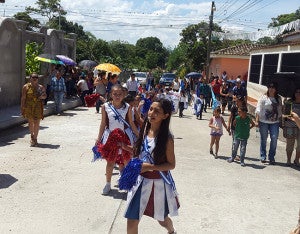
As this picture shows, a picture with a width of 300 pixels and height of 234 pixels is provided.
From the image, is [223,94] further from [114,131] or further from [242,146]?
[114,131]

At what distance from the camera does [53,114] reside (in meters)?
15.2

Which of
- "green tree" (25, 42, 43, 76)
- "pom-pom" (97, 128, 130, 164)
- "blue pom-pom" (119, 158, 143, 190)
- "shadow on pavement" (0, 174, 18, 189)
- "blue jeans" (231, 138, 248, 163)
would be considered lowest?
"shadow on pavement" (0, 174, 18, 189)

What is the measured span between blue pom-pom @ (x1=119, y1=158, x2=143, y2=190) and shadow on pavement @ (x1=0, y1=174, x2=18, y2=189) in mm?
3190

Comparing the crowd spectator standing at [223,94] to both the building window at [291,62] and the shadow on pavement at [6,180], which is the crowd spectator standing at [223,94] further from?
the shadow on pavement at [6,180]

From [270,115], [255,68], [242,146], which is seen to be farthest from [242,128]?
[255,68]

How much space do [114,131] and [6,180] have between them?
210 cm

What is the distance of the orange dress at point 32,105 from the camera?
9266 millimetres

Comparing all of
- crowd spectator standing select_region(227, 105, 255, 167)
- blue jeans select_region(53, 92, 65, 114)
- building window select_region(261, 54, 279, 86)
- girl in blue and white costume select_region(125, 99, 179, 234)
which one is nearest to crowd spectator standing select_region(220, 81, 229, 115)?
building window select_region(261, 54, 279, 86)

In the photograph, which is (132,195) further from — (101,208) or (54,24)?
(54,24)

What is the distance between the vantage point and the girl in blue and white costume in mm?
3752

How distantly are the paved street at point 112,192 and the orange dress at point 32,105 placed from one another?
0.71 meters

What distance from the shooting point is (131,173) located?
12.3 feet

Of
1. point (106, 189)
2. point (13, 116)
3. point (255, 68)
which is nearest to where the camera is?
point (106, 189)

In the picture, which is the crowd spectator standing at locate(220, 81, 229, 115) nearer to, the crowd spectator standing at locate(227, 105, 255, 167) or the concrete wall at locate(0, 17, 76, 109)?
the concrete wall at locate(0, 17, 76, 109)
